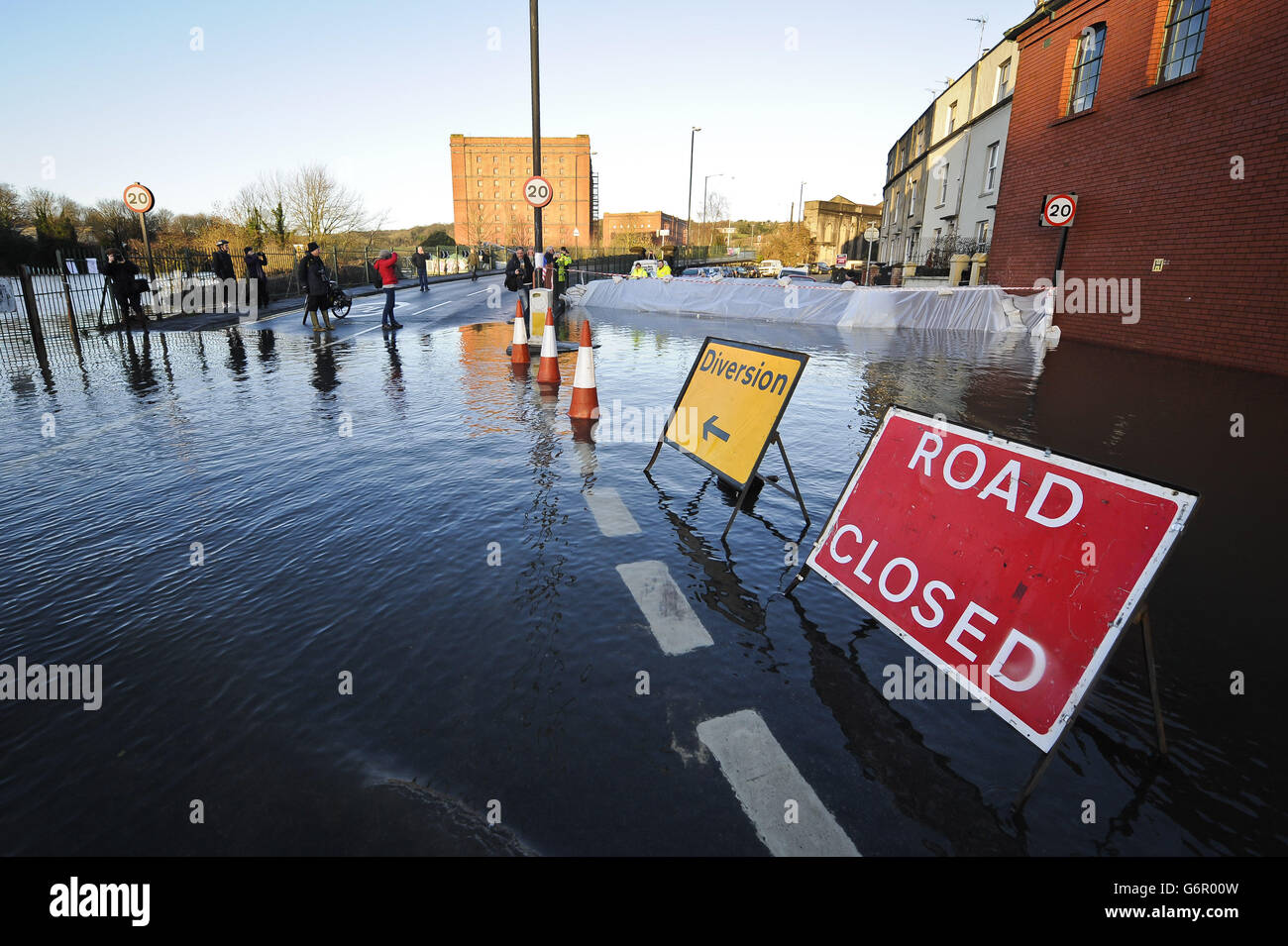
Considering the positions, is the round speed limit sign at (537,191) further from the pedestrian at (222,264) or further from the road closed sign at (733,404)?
the pedestrian at (222,264)

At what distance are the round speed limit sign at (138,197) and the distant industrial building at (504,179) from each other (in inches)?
3469

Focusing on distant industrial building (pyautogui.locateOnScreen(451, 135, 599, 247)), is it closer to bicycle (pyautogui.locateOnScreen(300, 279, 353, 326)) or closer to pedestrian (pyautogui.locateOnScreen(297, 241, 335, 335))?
bicycle (pyautogui.locateOnScreen(300, 279, 353, 326))

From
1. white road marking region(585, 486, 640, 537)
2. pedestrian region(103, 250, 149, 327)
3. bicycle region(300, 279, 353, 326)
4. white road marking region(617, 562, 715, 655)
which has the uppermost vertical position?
pedestrian region(103, 250, 149, 327)

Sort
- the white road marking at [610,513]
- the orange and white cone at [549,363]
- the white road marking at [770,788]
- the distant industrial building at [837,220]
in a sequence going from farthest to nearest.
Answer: the distant industrial building at [837,220] < the orange and white cone at [549,363] < the white road marking at [610,513] < the white road marking at [770,788]

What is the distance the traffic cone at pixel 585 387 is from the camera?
23.4 ft

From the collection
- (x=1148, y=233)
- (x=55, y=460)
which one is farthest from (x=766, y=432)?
(x=1148, y=233)

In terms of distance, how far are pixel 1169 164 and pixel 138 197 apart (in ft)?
76.6

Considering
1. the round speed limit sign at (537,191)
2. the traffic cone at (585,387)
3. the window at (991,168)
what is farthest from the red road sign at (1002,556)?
the window at (991,168)

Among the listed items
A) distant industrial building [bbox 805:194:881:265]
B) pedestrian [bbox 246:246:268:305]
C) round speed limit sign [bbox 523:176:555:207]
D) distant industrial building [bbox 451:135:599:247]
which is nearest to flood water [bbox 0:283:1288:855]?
round speed limit sign [bbox 523:176:555:207]

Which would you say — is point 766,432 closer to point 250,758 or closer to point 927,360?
point 250,758

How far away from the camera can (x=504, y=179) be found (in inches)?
4050

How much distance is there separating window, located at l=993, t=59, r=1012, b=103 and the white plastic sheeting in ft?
43.7

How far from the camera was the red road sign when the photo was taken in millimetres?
2342
